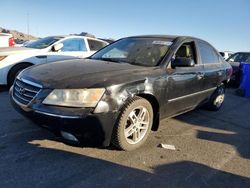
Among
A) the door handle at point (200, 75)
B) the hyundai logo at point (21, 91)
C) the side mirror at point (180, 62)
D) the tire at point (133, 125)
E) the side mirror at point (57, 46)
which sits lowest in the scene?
the tire at point (133, 125)

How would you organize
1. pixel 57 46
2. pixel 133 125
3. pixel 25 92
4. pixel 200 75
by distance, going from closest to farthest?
pixel 25 92, pixel 133 125, pixel 200 75, pixel 57 46

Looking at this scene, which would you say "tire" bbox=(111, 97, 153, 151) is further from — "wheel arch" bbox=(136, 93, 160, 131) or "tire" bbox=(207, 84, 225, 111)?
"tire" bbox=(207, 84, 225, 111)

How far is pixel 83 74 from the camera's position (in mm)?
3801

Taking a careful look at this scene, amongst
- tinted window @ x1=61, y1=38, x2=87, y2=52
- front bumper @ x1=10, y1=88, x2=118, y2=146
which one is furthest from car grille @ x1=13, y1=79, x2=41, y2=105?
tinted window @ x1=61, y1=38, x2=87, y2=52

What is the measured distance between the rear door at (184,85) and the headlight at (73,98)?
1387 millimetres

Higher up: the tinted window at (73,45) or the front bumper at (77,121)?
the tinted window at (73,45)

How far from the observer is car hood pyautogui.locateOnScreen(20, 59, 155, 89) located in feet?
11.6

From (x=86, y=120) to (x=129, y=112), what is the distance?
631 millimetres

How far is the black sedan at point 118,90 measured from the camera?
3418 millimetres

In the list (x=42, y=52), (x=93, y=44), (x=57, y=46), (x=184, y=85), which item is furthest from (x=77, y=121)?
(x=93, y=44)

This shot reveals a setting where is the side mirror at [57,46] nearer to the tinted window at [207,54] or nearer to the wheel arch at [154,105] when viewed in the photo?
the tinted window at [207,54]

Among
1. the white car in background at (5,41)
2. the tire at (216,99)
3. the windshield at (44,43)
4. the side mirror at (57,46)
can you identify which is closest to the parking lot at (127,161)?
the tire at (216,99)

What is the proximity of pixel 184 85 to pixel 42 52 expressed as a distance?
4.52m

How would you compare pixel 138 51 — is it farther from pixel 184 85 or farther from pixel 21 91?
pixel 21 91
